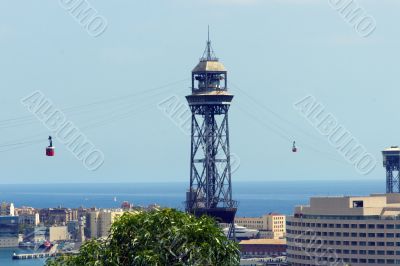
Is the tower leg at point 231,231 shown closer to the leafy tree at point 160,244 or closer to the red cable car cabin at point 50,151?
the red cable car cabin at point 50,151

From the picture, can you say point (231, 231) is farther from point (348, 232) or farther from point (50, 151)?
point (50, 151)

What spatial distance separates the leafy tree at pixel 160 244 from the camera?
212 feet

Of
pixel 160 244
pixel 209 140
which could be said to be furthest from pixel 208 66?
pixel 160 244

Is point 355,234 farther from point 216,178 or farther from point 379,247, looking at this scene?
point 216,178

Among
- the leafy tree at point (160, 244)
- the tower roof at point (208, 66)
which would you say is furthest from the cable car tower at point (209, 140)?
the leafy tree at point (160, 244)

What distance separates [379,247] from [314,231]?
370 inches

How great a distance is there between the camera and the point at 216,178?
175250 millimetres

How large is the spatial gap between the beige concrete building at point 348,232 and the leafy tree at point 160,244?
311ft

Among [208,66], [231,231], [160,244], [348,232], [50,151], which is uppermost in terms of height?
[208,66]

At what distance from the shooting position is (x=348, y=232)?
166 metres

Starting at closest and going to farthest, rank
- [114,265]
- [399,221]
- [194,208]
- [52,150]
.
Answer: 1. [114,265]
2. [52,150]
3. [399,221]
4. [194,208]

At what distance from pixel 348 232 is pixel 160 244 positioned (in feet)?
340

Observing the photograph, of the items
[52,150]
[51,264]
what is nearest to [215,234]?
[51,264]

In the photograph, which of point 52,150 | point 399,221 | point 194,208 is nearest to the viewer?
point 52,150
